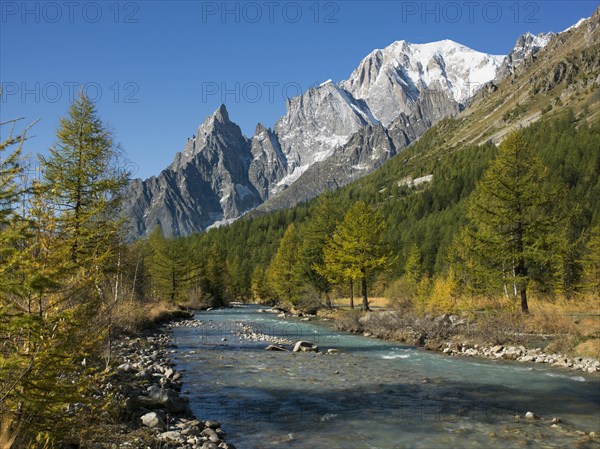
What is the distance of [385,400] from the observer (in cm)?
1339

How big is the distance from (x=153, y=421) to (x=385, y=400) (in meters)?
7.22

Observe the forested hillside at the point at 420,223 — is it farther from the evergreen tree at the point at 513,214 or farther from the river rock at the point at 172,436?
the river rock at the point at 172,436

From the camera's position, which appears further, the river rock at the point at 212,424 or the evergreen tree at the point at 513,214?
the evergreen tree at the point at 513,214

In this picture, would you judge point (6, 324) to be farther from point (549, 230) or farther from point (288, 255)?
point (288, 255)

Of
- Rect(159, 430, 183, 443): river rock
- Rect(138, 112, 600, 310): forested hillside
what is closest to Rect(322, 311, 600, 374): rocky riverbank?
Rect(138, 112, 600, 310): forested hillside

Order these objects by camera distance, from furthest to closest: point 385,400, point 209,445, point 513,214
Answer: point 513,214, point 385,400, point 209,445

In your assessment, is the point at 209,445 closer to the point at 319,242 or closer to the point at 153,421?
the point at 153,421

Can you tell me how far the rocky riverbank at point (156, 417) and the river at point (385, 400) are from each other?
66cm

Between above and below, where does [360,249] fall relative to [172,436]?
above

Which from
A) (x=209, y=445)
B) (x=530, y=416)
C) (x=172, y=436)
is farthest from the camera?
(x=530, y=416)

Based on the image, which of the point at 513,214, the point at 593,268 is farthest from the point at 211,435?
the point at 593,268

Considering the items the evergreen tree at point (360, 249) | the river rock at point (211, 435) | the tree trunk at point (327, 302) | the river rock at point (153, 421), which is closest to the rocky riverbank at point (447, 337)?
the evergreen tree at point (360, 249)

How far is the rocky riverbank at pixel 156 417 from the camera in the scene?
837cm

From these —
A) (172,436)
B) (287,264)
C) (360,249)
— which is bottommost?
(172,436)
